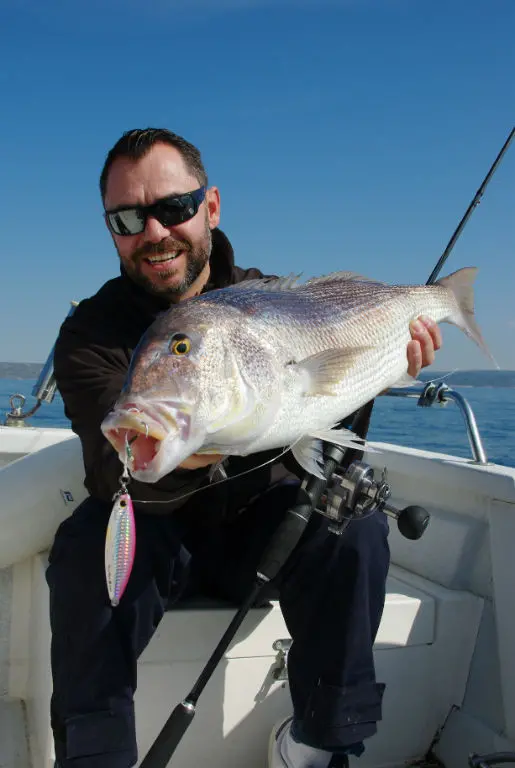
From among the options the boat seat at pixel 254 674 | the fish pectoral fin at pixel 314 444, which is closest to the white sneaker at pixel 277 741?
the boat seat at pixel 254 674

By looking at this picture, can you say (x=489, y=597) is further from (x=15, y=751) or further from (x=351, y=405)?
(x=15, y=751)

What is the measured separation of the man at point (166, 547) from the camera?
223 cm

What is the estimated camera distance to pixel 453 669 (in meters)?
3.36

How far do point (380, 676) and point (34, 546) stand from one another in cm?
183

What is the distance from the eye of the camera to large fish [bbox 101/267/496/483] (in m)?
1.57

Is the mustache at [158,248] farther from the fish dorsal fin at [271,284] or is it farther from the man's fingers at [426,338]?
the man's fingers at [426,338]

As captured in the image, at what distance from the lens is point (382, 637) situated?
3139mm

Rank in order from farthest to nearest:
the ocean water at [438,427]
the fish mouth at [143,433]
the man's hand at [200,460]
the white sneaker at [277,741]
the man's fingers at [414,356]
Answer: the ocean water at [438,427] → the man's fingers at [414,356] → the white sneaker at [277,741] → the man's hand at [200,460] → the fish mouth at [143,433]

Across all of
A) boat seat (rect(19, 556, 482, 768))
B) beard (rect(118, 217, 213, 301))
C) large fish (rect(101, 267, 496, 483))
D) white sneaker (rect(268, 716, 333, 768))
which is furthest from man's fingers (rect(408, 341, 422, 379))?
white sneaker (rect(268, 716, 333, 768))

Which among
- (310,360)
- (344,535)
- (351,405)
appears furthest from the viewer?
(344,535)

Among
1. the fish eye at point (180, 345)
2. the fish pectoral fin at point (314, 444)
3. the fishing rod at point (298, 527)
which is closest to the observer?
the fish eye at point (180, 345)

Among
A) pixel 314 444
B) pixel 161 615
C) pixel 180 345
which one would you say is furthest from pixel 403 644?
pixel 180 345

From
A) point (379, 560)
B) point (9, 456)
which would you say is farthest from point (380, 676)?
point (9, 456)

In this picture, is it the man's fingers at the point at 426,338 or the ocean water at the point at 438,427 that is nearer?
the man's fingers at the point at 426,338
